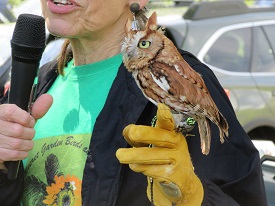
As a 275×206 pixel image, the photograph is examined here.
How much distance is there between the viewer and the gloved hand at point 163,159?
63.3 inches

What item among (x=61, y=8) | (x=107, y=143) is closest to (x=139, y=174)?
(x=107, y=143)

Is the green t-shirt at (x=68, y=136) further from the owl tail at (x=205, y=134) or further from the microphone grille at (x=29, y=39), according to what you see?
the owl tail at (x=205, y=134)

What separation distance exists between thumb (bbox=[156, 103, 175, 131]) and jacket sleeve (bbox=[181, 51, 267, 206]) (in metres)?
0.23

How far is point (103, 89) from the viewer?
2068 mm

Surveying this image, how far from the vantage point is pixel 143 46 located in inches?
63.1

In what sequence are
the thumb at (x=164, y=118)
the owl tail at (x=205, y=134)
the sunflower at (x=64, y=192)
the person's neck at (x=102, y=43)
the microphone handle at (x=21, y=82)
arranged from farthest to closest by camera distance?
the person's neck at (x=102, y=43) → the sunflower at (x=64, y=192) → the microphone handle at (x=21, y=82) → the owl tail at (x=205, y=134) → the thumb at (x=164, y=118)

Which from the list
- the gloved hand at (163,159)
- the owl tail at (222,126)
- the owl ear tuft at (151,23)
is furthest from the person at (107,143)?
the owl ear tuft at (151,23)

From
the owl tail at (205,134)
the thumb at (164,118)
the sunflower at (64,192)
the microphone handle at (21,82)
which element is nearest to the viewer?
the thumb at (164,118)

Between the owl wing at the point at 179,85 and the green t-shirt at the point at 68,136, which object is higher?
the owl wing at the point at 179,85

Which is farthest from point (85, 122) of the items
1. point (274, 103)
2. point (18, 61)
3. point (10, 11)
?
point (274, 103)

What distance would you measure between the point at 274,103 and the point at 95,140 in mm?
4263

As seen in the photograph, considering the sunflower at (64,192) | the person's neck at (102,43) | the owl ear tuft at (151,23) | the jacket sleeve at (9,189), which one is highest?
the owl ear tuft at (151,23)

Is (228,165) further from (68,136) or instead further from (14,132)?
(14,132)

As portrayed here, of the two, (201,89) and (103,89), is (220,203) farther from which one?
(103,89)
